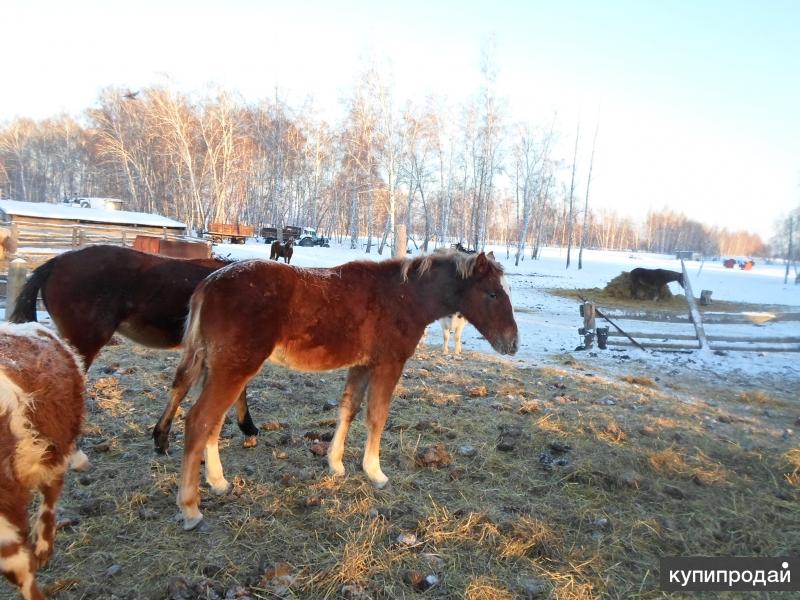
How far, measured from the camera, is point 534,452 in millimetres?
4539

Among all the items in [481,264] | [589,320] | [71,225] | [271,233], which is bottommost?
[589,320]

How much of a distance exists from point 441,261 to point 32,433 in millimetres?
3238

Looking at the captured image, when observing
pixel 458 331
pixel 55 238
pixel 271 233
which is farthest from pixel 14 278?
pixel 271 233

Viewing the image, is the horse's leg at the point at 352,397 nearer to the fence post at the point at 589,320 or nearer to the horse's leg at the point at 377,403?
the horse's leg at the point at 377,403

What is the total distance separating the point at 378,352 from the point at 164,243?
17.0 metres

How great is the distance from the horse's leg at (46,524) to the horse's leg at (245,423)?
71.2 inches

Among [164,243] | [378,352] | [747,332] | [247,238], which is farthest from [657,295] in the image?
[247,238]

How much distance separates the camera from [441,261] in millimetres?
4359

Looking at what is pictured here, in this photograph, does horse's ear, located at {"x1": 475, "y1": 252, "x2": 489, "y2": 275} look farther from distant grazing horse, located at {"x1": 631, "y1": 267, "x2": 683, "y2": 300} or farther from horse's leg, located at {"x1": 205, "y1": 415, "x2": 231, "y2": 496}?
distant grazing horse, located at {"x1": 631, "y1": 267, "x2": 683, "y2": 300}

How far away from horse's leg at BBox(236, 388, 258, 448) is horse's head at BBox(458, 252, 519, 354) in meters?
2.34

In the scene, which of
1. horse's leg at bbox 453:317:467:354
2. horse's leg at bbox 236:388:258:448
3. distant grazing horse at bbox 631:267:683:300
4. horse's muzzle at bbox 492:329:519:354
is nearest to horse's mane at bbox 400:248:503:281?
horse's muzzle at bbox 492:329:519:354

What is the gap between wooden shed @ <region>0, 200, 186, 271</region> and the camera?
20.9m

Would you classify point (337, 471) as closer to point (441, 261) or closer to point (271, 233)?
point (441, 261)

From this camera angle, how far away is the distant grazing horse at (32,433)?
6.83 feet
